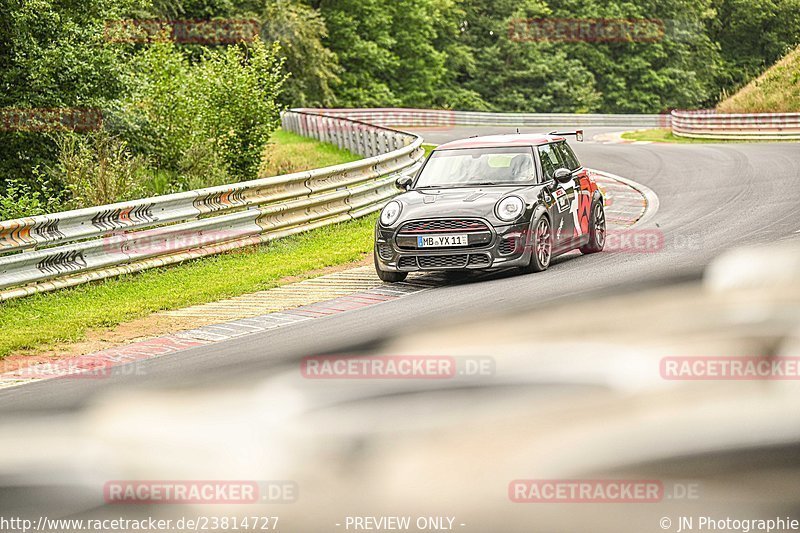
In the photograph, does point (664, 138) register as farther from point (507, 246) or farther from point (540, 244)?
point (507, 246)

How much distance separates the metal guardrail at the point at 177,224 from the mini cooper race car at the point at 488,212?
2824 mm

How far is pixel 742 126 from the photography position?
3678 cm

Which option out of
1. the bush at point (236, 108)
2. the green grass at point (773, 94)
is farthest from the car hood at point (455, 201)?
the green grass at point (773, 94)

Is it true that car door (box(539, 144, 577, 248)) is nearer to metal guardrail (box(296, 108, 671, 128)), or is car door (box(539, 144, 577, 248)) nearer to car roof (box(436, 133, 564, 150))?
car roof (box(436, 133, 564, 150))

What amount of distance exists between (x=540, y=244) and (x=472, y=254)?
868 millimetres

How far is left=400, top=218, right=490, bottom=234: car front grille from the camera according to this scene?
38.5ft

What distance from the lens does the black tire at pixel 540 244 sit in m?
11.9

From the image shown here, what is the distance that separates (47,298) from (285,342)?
442cm

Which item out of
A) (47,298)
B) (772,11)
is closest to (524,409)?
(47,298)

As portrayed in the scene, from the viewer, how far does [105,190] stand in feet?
52.1
